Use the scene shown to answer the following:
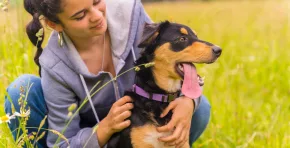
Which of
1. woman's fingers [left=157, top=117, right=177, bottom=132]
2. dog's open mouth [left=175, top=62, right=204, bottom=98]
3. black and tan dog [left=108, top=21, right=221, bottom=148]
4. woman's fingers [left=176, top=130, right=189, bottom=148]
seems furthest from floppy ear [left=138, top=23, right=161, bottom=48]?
woman's fingers [left=176, top=130, right=189, bottom=148]

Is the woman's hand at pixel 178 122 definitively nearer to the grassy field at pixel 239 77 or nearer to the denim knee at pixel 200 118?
the denim knee at pixel 200 118

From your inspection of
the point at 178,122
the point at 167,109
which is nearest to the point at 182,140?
the point at 178,122

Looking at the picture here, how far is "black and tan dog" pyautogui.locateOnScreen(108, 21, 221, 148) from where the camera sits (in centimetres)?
262

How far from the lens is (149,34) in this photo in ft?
8.66

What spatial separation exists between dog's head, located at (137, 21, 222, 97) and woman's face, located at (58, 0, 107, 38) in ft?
0.91

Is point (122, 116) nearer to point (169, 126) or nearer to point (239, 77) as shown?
point (169, 126)

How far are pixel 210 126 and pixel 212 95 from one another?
638 mm

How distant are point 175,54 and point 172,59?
4 centimetres

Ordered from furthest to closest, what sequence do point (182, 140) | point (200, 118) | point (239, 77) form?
point (239, 77) → point (200, 118) → point (182, 140)

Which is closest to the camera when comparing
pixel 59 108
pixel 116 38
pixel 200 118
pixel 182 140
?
pixel 182 140

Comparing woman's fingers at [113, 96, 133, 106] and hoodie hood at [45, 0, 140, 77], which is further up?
hoodie hood at [45, 0, 140, 77]

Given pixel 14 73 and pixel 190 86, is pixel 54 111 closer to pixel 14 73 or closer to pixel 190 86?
pixel 14 73

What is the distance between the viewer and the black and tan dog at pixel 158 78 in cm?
262

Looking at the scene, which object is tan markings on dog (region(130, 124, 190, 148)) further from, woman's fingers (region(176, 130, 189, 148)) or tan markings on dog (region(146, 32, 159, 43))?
tan markings on dog (region(146, 32, 159, 43))
